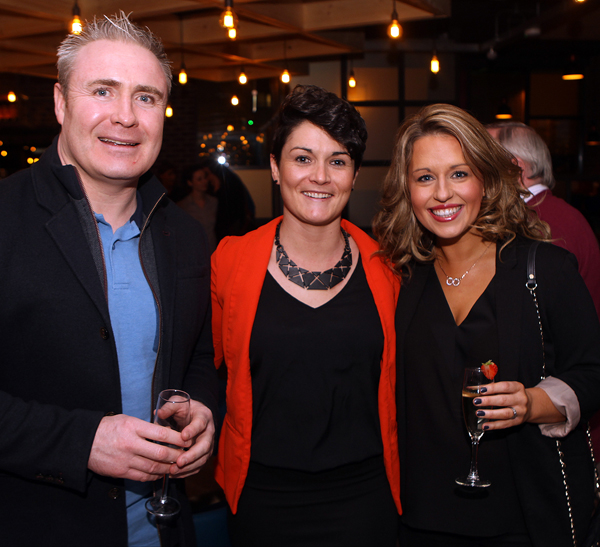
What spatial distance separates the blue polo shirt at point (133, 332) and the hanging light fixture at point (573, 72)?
9.78 meters

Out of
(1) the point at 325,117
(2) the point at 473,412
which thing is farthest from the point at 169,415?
(1) the point at 325,117

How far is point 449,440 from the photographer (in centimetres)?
175

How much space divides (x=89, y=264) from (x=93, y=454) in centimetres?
46

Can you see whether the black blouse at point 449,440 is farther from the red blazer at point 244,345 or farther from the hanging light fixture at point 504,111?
the hanging light fixture at point 504,111

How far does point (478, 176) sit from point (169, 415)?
1.29 meters

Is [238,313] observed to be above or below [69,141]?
below

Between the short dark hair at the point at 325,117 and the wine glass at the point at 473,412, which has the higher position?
the short dark hair at the point at 325,117

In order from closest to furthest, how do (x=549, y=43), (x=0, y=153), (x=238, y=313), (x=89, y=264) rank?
(x=89, y=264), (x=238, y=313), (x=0, y=153), (x=549, y=43)

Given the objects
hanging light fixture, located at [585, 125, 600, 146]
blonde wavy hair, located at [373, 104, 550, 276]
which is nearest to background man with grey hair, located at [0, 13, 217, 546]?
blonde wavy hair, located at [373, 104, 550, 276]

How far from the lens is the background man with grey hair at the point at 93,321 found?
1280mm

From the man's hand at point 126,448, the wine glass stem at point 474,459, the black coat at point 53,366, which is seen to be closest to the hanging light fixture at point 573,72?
the wine glass stem at point 474,459

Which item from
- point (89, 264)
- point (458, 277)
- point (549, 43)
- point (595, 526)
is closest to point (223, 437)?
point (89, 264)

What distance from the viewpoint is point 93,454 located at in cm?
128

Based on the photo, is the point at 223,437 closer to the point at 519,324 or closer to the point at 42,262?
the point at 42,262
